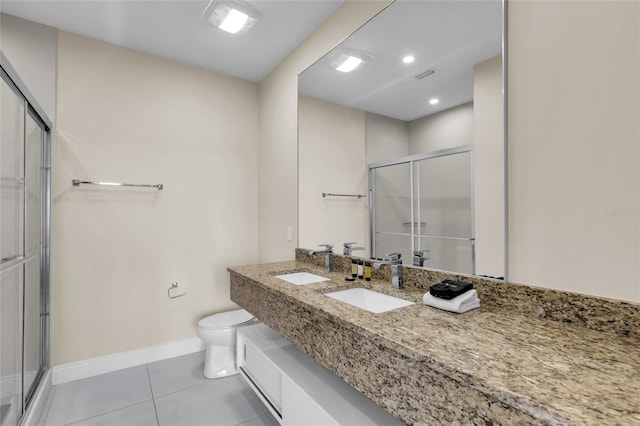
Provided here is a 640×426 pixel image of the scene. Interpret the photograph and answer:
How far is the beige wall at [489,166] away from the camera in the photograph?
1.23m

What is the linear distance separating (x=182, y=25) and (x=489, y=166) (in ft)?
7.46

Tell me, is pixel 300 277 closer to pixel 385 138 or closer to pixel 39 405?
pixel 385 138

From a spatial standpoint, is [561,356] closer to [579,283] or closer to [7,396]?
[579,283]

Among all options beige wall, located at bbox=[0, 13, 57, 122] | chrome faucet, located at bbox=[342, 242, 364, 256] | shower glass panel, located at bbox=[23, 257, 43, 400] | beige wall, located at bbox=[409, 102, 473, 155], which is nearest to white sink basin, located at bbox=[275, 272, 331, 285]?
chrome faucet, located at bbox=[342, 242, 364, 256]

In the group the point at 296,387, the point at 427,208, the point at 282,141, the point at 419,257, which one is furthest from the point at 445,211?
the point at 282,141

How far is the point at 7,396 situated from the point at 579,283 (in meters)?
2.50

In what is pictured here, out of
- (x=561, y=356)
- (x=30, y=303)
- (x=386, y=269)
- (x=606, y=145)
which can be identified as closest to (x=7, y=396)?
(x=30, y=303)

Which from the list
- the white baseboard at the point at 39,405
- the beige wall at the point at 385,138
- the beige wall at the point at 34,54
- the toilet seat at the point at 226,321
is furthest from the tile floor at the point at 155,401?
the beige wall at the point at 34,54

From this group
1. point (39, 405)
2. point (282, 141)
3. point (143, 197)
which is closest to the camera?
point (39, 405)

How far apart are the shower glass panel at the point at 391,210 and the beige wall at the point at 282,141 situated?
821 mm

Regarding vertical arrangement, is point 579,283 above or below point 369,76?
below

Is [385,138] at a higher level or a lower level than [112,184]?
higher

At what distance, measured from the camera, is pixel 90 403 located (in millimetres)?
1982

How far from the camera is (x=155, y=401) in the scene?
79.0 inches
